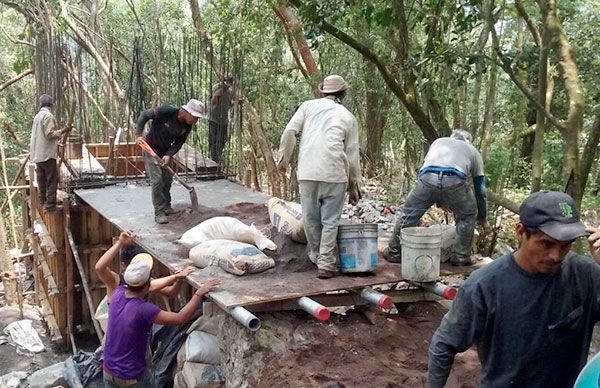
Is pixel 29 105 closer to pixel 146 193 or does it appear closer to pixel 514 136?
pixel 146 193

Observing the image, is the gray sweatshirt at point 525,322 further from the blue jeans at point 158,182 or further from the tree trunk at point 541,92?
the blue jeans at point 158,182

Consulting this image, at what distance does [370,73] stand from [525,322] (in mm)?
10156

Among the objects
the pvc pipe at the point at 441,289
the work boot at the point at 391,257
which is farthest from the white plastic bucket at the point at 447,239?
the pvc pipe at the point at 441,289

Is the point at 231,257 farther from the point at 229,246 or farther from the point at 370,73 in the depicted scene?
the point at 370,73

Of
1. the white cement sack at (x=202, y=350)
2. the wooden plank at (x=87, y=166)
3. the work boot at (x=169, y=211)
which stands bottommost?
the white cement sack at (x=202, y=350)

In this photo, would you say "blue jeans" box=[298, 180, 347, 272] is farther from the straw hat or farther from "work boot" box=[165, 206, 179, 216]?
"work boot" box=[165, 206, 179, 216]

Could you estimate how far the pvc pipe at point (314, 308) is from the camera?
4.26 m

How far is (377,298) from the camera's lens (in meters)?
4.55

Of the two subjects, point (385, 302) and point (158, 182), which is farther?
point (158, 182)

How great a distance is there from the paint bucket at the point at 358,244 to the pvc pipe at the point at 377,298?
0.81 ft

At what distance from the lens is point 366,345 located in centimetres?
460

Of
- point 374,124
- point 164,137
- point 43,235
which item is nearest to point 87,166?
point 43,235

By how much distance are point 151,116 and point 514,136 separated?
8.13m

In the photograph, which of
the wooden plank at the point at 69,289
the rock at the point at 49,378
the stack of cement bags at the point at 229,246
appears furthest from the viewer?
the wooden plank at the point at 69,289
